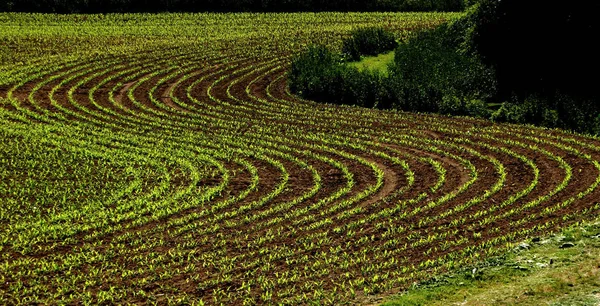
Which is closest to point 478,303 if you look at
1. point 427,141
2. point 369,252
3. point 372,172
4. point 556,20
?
point 369,252

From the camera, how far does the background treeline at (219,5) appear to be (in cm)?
5309

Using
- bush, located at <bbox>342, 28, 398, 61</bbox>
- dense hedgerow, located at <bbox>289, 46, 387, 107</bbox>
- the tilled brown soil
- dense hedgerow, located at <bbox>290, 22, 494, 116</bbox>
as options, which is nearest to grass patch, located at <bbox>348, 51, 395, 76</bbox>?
bush, located at <bbox>342, 28, 398, 61</bbox>

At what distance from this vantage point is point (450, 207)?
18094 millimetres

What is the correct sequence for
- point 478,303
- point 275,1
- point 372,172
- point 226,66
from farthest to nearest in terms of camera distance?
point 275,1, point 226,66, point 372,172, point 478,303

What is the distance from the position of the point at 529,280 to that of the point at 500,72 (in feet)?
66.6

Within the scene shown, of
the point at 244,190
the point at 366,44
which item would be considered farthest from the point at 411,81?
the point at 244,190

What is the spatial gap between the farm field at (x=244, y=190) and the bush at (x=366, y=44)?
21.3ft

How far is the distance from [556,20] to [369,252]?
741 inches

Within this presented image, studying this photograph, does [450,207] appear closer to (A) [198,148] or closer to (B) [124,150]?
(A) [198,148]

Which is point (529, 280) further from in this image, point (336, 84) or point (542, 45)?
point (542, 45)

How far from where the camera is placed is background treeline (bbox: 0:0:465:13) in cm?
5309

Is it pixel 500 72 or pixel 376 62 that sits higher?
pixel 500 72

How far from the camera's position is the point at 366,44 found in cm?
4091

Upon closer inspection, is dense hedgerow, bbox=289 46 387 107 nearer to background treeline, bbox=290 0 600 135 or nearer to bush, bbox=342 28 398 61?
background treeline, bbox=290 0 600 135
